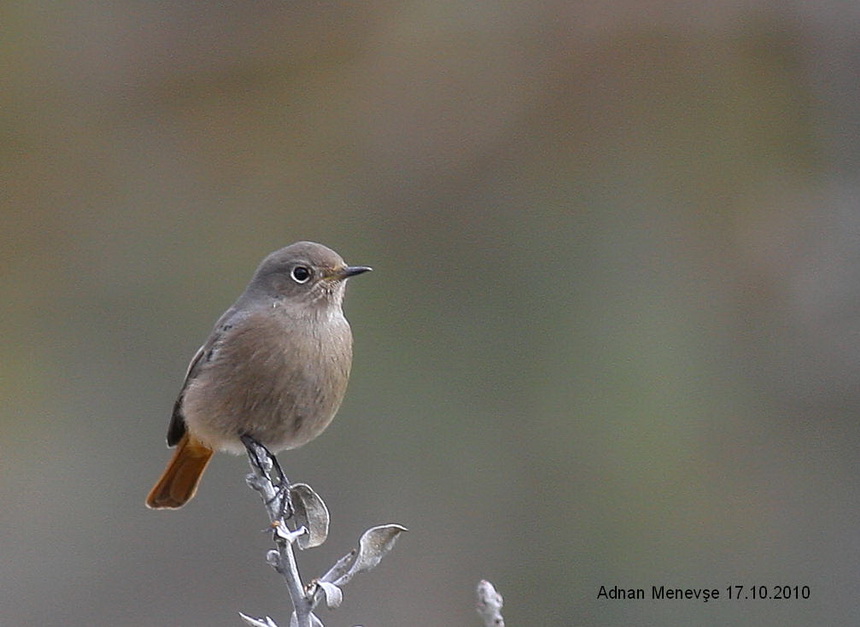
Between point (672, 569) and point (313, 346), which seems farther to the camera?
point (672, 569)

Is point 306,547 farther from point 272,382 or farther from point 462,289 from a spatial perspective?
point 462,289

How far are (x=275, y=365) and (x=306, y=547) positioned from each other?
4.83ft

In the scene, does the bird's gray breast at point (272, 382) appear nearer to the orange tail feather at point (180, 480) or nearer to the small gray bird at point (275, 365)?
the small gray bird at point (275, 365)

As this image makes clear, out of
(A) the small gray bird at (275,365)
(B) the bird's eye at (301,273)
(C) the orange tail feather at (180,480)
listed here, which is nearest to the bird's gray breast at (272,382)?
(A) the small gray bird at (275,365)

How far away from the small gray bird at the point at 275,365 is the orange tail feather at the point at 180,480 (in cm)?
2

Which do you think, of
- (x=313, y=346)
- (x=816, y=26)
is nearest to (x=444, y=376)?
(x=816, y=26)

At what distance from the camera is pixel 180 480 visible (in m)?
5.15

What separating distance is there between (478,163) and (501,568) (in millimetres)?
3474

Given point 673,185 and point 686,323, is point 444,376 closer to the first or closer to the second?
point 686,323

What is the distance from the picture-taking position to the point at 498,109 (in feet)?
33.0

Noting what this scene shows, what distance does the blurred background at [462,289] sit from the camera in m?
7.64

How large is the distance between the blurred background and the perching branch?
3.85 metres

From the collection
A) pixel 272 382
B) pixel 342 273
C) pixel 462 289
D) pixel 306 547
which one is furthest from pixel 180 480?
pixel 462 289

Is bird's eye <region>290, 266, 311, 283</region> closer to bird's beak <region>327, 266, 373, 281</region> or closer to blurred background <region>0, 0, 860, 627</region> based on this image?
bird's beak <region>327, 266, 373, 281</region>
